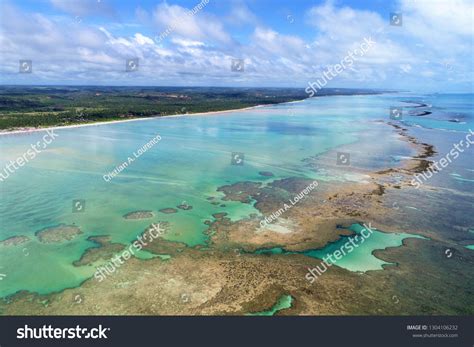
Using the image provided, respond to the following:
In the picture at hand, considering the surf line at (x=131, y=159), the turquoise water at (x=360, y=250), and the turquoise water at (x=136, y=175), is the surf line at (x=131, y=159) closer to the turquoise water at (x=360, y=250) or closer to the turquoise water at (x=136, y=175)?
the turquoise water at (x=136, y=175)

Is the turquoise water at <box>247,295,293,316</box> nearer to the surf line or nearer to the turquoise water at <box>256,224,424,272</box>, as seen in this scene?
the turquoise water at <box>256,224,424,272</box>

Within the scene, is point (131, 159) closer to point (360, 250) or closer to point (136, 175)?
point (136, 175)

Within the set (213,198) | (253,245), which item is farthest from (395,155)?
(253,245)

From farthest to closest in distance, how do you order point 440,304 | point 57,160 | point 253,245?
point 57,160
point 253,245
point 440,304

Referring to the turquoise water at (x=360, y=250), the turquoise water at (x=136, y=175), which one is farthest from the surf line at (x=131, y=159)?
the turquoise water at (x=360, y=250)

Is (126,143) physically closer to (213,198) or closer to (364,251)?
(213,198)

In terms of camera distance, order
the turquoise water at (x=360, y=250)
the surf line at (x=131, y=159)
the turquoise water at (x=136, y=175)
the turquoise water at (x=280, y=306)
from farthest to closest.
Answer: the surf line at (x=131, y=159) < the turquoise water at (x=136, y=175) < the turquoise water at (x=360, y=250) < the turquoise water at (x=280, y=306)
